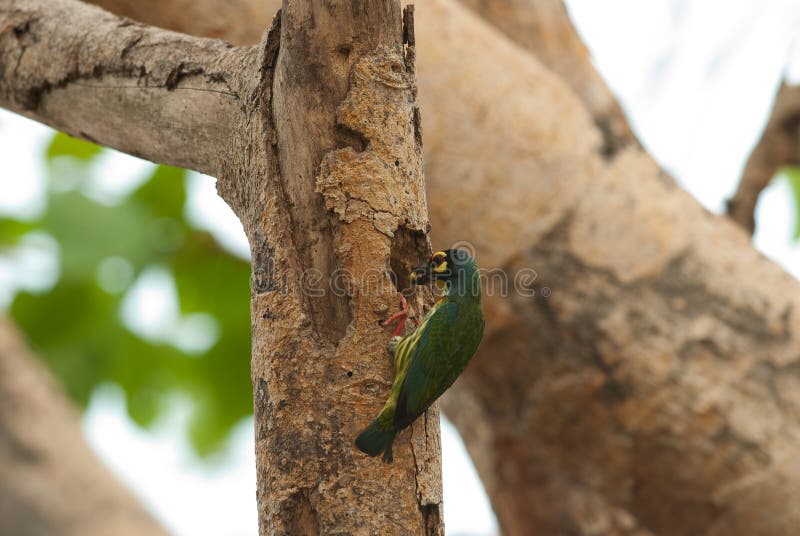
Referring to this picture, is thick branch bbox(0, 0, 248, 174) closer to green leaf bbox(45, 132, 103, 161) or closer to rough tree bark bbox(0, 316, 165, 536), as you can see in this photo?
rough tree bark bbox(0, 316, 165, 536)

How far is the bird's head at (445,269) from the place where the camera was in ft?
8.45

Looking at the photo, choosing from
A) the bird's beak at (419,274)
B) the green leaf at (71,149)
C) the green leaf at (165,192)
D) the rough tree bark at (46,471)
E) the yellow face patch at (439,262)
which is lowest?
the bird's beak at (419,274)

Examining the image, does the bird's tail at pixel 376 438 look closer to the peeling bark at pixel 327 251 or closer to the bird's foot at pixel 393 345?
the peeling bark at pixel 327 251

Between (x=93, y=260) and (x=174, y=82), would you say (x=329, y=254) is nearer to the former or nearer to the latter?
(x=174, y=82)

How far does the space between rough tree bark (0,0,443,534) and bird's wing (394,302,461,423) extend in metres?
0.07

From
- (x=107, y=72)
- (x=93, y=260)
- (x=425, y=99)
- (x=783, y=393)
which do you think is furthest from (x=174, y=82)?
(x=783, y=393)

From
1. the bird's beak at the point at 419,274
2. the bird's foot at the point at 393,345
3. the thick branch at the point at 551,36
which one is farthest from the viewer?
the thick branch at the point at 551,36

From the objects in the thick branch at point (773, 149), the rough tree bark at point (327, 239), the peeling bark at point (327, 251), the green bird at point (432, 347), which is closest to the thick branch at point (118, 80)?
the rough tree bark at point (327, 239)

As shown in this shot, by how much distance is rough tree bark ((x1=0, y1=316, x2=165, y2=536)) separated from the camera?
4641 mm

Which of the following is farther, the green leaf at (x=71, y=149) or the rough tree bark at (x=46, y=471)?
the green leaf at (x=71, y=149)

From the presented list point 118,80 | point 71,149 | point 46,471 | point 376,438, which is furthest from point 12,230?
point 376,438

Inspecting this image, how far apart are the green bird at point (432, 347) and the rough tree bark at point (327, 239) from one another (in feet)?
0.17

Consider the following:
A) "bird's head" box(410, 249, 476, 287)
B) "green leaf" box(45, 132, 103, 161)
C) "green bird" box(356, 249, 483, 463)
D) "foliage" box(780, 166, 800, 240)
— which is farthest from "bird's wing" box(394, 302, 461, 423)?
"foliage" box(780, 166, 800, 240)

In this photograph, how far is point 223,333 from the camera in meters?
5.43
